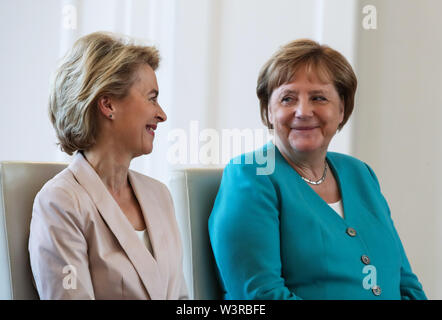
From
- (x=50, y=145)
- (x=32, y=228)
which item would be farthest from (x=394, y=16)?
(x=32, y=228)

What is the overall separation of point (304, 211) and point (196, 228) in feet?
0.91

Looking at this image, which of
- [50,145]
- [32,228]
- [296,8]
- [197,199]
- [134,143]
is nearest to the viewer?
[32,228]

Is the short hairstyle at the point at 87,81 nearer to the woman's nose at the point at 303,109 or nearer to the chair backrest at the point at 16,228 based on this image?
the chair backrest at the point at 16,228

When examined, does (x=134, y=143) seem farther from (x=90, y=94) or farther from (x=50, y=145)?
(x=50, y=145)

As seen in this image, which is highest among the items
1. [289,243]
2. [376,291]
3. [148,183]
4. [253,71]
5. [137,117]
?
[253,71]

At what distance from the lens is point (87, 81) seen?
3.92ft

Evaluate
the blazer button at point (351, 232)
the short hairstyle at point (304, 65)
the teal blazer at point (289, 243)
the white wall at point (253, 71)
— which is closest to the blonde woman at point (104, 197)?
the teal blazer at point (289, 243)

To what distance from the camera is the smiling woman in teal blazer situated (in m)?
1.26

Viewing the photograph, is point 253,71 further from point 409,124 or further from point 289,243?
point 289,243

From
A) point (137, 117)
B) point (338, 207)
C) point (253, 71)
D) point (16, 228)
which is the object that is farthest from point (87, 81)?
point (253, 71)

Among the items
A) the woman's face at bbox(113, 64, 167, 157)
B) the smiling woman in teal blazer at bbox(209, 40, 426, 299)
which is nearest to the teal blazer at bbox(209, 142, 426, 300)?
the smiling woman in teal blazer at bbox(209, 40, 426, 299)

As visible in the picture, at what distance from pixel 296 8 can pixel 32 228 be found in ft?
4.99

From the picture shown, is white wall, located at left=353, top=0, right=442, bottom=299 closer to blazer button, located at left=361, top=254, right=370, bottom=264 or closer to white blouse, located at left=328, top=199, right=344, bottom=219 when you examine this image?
white blouse, located at left=328, top=199, right=344, bottom=219
